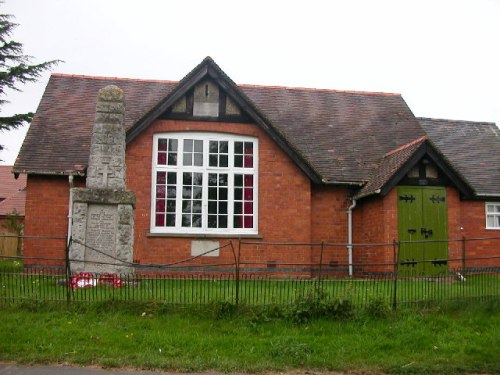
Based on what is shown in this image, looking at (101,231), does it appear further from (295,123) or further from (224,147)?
(295,123)

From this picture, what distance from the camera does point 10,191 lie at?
3978 centimetres

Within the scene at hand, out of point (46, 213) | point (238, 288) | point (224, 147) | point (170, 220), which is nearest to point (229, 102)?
point (224, 147)

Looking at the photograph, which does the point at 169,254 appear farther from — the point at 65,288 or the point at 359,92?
the point at 359,92

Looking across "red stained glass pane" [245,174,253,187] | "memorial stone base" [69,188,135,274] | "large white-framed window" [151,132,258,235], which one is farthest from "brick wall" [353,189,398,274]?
"memorial stone base" [69,188,135,274]

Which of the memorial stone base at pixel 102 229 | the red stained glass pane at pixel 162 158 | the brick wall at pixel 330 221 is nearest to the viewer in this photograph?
the memorial stone base at pixel 102 229

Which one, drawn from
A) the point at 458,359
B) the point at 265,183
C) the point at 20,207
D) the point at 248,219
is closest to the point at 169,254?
the point at 248,219

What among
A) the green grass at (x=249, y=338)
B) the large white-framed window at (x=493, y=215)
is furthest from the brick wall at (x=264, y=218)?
the green grass at (x=249, y=338)

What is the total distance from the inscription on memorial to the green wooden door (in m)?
7.97

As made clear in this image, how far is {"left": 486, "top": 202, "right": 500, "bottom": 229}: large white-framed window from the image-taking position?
55.5 feet

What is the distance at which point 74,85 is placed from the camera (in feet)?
60.8

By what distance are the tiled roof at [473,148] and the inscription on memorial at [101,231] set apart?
11.4 m

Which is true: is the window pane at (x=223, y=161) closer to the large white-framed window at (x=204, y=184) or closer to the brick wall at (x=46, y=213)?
the large white-framed window at (x=204, y=184)

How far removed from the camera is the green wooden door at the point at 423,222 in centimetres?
1462

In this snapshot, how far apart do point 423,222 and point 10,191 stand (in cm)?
3424
